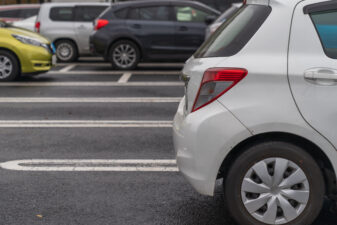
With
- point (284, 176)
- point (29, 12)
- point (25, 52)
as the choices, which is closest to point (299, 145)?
point (284, 176)

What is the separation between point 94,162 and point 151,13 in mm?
9134

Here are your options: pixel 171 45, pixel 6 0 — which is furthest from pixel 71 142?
pixel 6 0

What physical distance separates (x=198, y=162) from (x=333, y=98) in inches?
36.5

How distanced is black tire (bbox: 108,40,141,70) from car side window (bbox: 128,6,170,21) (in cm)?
65

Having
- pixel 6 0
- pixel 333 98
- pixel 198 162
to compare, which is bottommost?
pixel 6 0

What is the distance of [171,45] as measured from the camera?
14516mm

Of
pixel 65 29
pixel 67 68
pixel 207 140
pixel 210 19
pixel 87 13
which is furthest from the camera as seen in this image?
pixel 87 13

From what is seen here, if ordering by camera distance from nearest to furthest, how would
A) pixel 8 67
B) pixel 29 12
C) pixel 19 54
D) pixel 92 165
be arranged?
pixel 92 165
pixel 19 54
pixel 8 67
pixel 29 12

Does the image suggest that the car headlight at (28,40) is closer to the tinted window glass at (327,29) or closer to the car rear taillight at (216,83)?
the car rear taillight at (216,83)

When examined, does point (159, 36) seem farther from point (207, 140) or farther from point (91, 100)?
point (207, 140)

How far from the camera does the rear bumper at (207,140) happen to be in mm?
3842

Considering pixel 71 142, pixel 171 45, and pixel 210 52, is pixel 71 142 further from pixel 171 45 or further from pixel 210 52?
pixel 171 45

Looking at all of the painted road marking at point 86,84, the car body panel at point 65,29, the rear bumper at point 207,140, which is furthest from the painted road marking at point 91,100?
the car body panel at point 65,29

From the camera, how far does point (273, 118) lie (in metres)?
3.79
